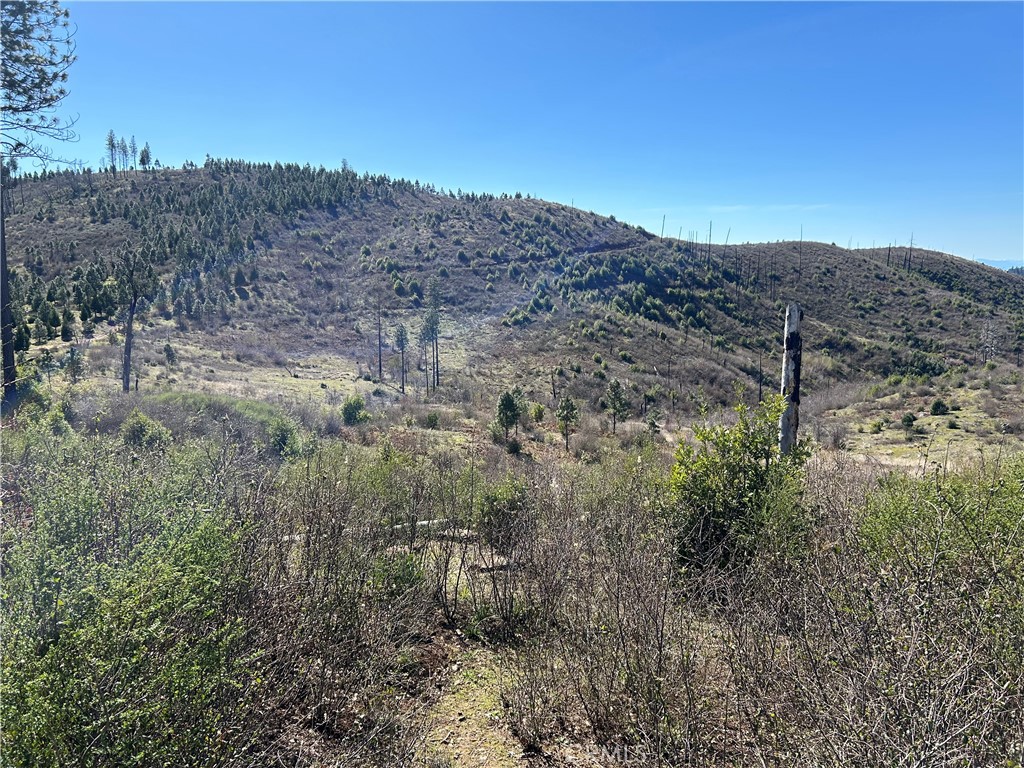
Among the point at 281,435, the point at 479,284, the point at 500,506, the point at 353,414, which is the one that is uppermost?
the point at 479,284

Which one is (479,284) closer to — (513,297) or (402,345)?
(513,297)

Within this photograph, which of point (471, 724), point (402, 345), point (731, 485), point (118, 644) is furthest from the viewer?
point (402, 345)

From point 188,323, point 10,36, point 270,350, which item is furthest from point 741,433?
point 188,323

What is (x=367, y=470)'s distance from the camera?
8.10 meters

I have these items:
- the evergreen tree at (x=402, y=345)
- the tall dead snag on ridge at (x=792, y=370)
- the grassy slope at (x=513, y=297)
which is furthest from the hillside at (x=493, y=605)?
the grassy slope at (x=513, y=297)

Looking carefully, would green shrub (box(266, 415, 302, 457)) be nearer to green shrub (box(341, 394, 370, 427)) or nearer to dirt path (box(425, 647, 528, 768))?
green shrub (box(341, 394, 370, 427))

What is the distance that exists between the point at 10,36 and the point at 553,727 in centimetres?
1314

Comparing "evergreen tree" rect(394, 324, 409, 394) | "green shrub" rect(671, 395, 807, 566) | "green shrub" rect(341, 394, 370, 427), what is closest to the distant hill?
"evergreen tree" rect(394, 324, 409, 394)

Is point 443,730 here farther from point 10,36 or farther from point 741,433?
point 10,36

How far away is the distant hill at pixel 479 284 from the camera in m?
41.1

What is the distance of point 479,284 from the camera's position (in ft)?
186

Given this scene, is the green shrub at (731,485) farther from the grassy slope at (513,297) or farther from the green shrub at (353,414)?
the grassy slope at (513,297)

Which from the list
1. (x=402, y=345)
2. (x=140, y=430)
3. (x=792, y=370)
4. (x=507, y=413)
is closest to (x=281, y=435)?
(x=140, y=430)

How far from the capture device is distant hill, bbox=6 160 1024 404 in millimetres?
41125
